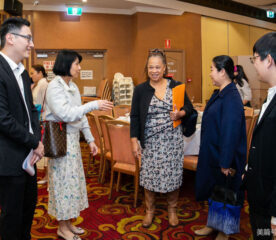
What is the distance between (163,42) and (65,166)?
6.83 m

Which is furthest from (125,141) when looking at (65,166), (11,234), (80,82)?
(80,82)

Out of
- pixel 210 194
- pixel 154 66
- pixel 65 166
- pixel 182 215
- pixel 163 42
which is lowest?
pixel 182 215

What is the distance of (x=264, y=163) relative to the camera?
61.3 inches

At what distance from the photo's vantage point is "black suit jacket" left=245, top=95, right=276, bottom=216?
1.52 m

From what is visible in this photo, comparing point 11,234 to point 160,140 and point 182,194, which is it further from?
point 182,194

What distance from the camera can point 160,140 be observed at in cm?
276

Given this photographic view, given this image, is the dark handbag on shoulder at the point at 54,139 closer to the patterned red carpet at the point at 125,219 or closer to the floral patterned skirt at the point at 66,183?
the floral patterned skirt at the point at 66,183

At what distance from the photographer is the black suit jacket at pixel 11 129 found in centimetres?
169

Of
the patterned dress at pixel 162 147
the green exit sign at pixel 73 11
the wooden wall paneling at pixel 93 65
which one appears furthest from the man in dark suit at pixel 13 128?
the wooden wall paneling at pixel 93 65

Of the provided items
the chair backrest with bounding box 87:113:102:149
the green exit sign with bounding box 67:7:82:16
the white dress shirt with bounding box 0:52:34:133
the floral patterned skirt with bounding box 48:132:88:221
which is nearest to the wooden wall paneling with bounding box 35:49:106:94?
the green exit sign with bounding box 67:7:82:16

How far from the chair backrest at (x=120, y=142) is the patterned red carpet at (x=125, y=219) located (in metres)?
0.53

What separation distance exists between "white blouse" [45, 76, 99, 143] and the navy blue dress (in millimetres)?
963

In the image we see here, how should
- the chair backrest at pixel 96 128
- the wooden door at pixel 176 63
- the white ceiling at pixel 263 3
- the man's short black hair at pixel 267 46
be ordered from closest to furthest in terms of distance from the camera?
the man's short black hair at pixel 267 46 → the chair backrest at pixel 96 128 → the wooden door at pixel 176 63 → the white ceiling at pixel 263 3

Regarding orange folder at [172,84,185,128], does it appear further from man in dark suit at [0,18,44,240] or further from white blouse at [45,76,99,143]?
man in dark suit at [0,18,44,240]
